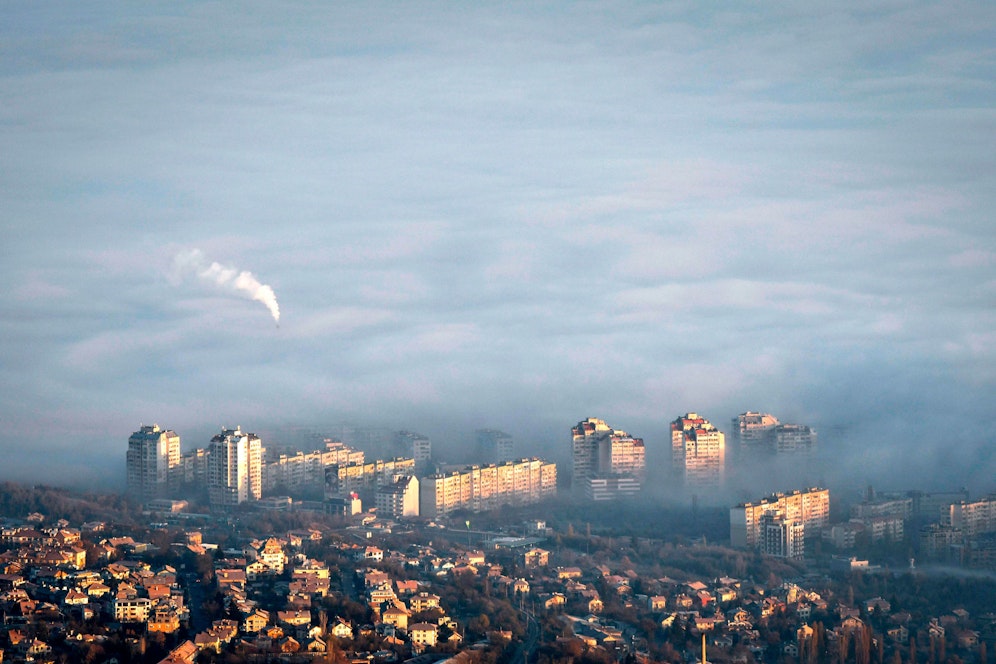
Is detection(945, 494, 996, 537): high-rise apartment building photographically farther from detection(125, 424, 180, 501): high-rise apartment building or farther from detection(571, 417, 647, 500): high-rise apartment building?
detection(125, 424, 180, 501): high-rise apartment building

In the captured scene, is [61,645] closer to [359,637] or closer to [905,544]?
[359,637]

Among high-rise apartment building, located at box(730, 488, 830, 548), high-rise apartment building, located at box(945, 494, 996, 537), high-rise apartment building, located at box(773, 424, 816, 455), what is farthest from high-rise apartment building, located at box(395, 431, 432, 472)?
high-rise apartment building, located at box(945, 494, 996, 537)

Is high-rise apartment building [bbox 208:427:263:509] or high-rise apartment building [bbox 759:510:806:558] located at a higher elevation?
high-rise apartment building [bbox 208:427:263:509]

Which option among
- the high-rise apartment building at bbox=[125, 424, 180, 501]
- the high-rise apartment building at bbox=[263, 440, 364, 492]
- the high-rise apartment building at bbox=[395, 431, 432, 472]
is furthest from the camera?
the high-rise apartment building at bbox=[395, 431, 432, 472]

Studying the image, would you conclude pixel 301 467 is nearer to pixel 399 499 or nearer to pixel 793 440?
pixel 399 499

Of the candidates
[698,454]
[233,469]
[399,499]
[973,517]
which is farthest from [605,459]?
[973,517]

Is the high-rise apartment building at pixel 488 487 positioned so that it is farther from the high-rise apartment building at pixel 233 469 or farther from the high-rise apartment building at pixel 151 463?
the high-rise apartment building at pixel 151 463

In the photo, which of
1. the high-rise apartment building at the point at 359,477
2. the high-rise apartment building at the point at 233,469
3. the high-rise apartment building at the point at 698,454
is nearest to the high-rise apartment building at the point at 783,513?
Answer: the high-rise apartment building at the point at 698,454
